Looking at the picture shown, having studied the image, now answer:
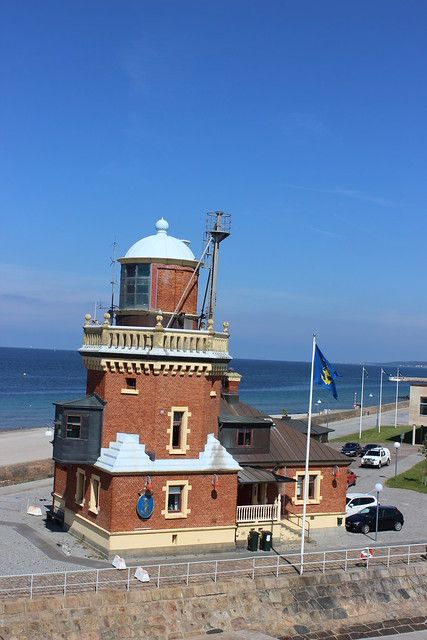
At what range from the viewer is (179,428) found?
99.5 feet

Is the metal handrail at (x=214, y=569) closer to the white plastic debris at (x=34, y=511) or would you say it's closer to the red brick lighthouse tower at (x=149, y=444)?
the red brick lighthouse tower at (x=149, y=444)

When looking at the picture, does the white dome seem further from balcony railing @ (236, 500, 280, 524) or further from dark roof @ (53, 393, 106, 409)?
balcony railing @ (236, 500, 280, 524)

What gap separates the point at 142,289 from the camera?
32.5 metres

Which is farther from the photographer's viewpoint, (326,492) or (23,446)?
(23,446)

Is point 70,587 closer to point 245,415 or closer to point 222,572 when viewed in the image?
point 222,572

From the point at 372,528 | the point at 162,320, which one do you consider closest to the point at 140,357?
the point at 162,320

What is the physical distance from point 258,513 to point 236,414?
5.13 metres

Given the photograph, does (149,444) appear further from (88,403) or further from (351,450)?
(351,450)

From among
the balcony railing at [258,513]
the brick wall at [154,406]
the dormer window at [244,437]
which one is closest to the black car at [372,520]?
the balcony railing at [258,513]

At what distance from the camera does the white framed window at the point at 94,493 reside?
29.9 metres

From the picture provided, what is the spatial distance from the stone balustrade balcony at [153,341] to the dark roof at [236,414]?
3710mm

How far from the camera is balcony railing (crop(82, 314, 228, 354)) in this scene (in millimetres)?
29828

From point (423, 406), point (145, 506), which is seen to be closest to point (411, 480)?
point (423, 406)

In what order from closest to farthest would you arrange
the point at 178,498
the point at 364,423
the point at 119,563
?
the point at 119,563
the point at 178,498
the point at 364,423
